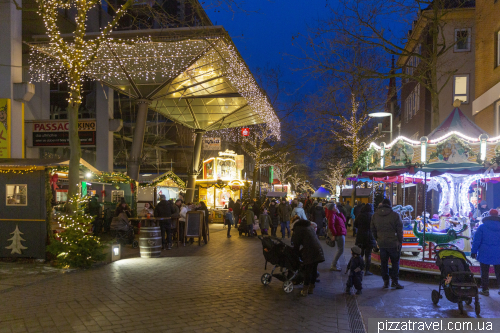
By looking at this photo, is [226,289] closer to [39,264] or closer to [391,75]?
[39,264]

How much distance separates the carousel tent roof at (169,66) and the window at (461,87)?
11.2 meters

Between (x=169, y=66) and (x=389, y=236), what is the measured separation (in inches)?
525

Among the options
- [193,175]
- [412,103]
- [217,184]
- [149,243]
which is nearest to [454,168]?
[149,243]

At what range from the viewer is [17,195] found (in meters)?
12.2

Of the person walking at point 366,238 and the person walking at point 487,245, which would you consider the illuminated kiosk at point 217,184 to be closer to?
the person walking at point 366,238

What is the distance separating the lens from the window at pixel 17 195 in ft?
39.8

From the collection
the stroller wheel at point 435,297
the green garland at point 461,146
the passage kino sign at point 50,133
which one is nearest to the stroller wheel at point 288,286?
the stroller wheel at point 435,297

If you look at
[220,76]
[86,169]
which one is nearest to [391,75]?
[220,76]

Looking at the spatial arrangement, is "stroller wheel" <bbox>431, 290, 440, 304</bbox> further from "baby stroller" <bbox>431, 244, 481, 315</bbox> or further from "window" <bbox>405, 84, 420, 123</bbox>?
"window" <bbox>405, 84, 420, 123</bbox>

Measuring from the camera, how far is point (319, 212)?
20.4 metres

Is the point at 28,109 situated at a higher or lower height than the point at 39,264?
higher

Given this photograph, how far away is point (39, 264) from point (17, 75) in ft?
28.5

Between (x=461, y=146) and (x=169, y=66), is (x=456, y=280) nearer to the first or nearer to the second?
(x=461, y=146)

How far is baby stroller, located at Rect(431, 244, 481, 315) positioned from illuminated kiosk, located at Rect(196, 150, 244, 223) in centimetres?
2630
